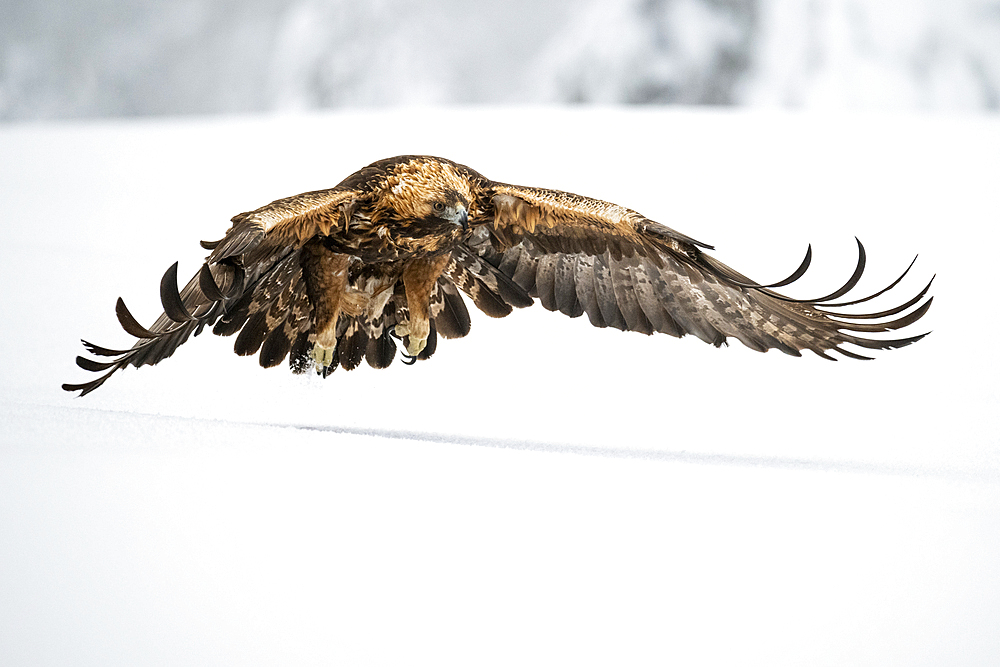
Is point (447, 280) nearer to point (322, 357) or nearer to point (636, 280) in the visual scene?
point (322, 357)

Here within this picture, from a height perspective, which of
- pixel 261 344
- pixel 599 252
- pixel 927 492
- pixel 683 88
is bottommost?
pixel 927 492

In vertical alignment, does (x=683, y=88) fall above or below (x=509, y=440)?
above

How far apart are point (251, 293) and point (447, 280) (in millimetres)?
902

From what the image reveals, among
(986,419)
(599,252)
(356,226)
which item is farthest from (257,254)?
(986,419)

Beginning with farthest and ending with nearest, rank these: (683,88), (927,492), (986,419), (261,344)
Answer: (683,88), (986,419), (261,344), (927,492)

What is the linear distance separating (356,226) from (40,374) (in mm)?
2004

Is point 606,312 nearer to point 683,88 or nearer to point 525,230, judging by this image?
point 525,230

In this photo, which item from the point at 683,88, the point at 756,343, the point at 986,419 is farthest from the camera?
the point at 683,88

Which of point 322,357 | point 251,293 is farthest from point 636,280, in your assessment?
point 251,293

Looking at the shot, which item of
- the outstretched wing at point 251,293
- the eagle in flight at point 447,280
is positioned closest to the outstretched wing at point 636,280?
the eagle in flight at point 447,280

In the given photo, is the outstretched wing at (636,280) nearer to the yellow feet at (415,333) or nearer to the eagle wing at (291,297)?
the eagle wing at (291,297)

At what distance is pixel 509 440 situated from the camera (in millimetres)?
4070

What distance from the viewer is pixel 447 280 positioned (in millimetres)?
4223

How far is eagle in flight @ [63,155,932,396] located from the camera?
3.33m
